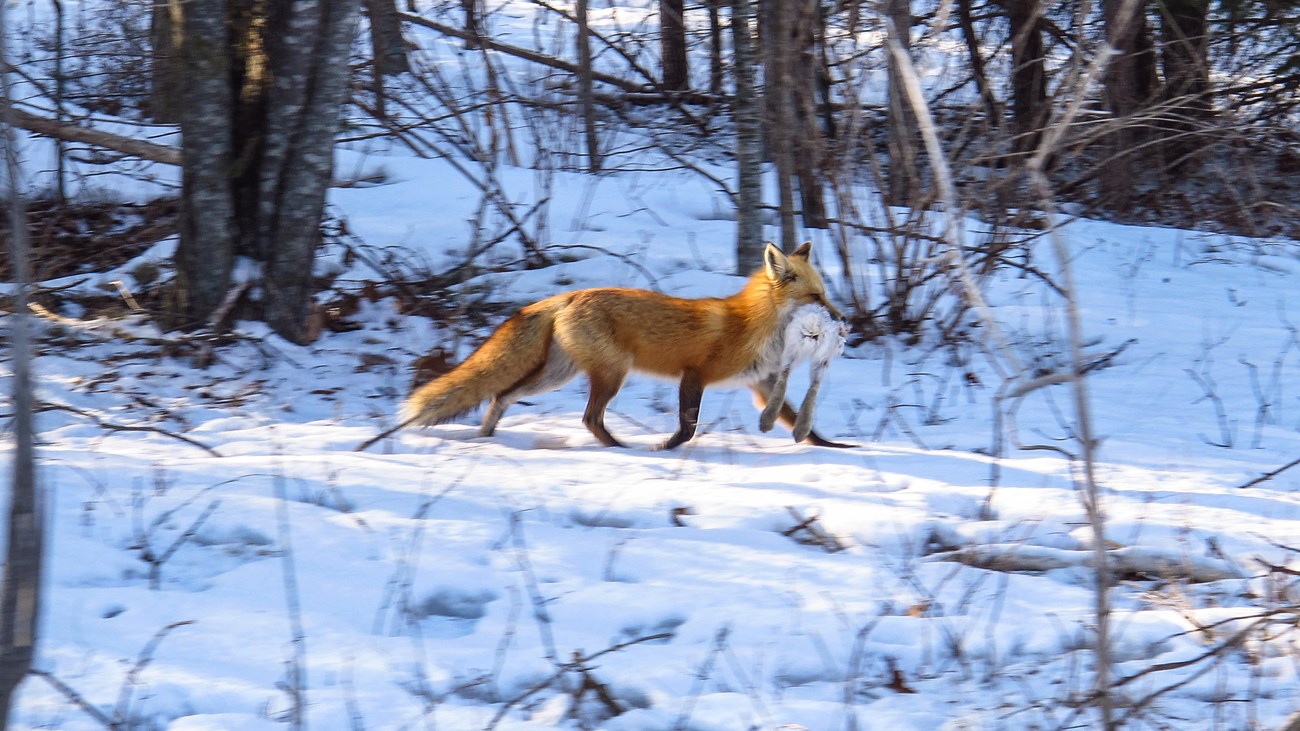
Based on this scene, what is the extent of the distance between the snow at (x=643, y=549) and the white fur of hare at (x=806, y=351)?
8.6 inches

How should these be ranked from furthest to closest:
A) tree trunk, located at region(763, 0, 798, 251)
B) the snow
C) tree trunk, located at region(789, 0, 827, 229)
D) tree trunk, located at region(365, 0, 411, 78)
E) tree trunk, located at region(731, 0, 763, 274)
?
tree trunk, located at region(365, 0, 411, 78) < tree trunk, located at region(731, 0, 763, 274) < tree trunk, located at region(789, 0, 827, 229) < tree trunk, located at region(763, 0, 798, 251) < the snow

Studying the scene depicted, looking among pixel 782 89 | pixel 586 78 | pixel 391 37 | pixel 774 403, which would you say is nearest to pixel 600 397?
pixel 774 403

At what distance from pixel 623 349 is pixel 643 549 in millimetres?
1878

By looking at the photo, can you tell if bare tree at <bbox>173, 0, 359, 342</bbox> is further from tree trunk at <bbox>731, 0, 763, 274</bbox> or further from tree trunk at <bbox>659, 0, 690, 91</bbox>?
tree trunk at <bbox>659, 0, 690, 91</bbox>

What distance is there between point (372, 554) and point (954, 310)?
565cm

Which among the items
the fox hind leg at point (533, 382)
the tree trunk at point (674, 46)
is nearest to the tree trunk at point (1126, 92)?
the tree trunk at point (674, 46)

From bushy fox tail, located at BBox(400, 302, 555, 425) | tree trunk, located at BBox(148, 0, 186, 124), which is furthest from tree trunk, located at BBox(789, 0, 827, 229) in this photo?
tree trunk, located at BBox(148, 0, 186, 124)

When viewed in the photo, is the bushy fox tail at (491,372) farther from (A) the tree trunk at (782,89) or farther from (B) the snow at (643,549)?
(A) the tree trunk at (782,89)

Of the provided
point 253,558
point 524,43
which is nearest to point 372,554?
point 253,558

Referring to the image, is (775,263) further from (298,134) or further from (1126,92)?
(1126,92)

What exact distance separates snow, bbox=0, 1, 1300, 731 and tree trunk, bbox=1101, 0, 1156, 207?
4.06m

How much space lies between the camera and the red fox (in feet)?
20.6

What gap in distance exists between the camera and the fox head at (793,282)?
6.38 metres

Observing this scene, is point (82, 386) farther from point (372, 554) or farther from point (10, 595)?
point (10, 595)
